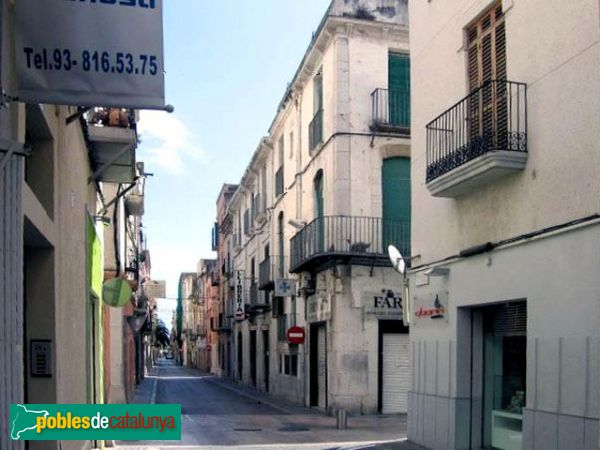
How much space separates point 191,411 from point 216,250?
1450 inches

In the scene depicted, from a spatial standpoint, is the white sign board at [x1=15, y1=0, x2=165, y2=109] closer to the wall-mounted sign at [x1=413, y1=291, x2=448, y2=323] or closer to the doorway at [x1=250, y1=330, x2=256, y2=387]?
the wall-mounted sign at [x1=413, y1=291, x2=448, y2=323]

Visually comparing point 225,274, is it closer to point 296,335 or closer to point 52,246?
point 296,335

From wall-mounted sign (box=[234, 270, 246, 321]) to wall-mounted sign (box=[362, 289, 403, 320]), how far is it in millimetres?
16254

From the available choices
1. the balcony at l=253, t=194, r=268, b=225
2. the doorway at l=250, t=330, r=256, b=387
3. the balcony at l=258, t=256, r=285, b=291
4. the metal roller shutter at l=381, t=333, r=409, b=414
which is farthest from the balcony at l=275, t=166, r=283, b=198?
the metal roller shutter at l=381, t=333, r=409, b=414

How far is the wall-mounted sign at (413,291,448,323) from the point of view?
Result: 1294cm

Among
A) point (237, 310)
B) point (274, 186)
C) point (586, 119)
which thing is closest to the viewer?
point (586, 119)

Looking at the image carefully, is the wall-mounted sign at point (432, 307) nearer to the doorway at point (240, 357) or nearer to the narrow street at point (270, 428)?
the narrow street at point (270, 428)

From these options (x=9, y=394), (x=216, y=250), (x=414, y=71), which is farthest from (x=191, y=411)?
(x=216, y=250)

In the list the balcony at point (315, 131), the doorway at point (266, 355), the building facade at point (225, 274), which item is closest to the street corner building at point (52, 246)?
the balcony at point (315, 131)

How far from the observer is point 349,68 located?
21312 mm

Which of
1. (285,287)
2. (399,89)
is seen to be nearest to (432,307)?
(399,89)

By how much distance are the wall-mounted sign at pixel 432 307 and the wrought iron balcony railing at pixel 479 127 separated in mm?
2130

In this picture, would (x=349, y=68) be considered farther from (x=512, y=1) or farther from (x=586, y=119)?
(x=586, y=119)

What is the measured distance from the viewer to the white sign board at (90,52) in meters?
4.89
